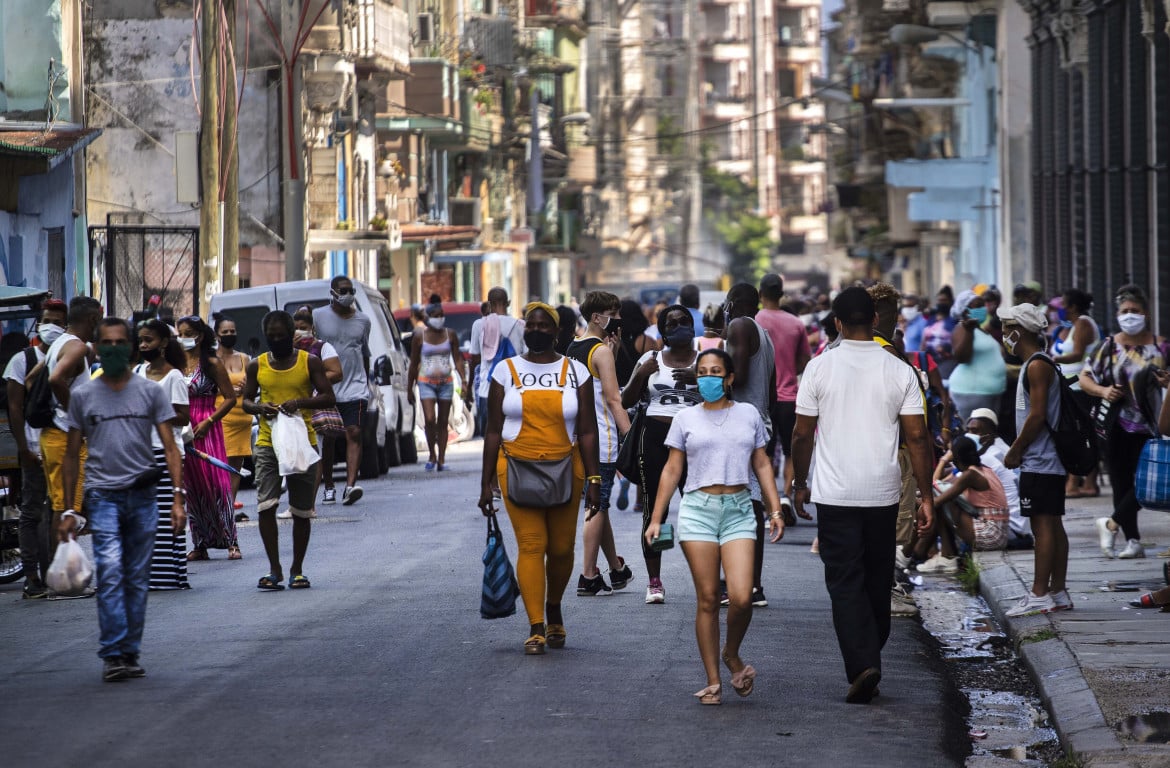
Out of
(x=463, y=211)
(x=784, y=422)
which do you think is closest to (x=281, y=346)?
(x=784, y=422)

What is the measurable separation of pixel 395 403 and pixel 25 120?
17.1ft

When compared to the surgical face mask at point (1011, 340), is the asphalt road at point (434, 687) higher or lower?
lower

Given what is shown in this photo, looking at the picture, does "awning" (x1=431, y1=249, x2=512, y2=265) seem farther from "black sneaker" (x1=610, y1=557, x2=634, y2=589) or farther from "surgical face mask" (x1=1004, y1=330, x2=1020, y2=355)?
"surgical face mask" (x1=1004, y1=330, x2=1020, y2=355)

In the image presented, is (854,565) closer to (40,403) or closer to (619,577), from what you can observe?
(619,577)

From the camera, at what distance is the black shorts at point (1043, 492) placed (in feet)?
34.9

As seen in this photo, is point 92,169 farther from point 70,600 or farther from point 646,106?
point 646,106

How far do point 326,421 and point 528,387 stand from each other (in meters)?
4.25

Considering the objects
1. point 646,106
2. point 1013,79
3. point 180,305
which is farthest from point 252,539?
point 646,106

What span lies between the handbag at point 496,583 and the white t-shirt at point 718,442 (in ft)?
4.48

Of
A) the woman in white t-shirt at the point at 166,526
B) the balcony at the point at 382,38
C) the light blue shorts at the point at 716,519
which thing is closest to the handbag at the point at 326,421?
the woman in white t-shirt at the point at 166,526

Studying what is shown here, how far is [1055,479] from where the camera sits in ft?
34.9

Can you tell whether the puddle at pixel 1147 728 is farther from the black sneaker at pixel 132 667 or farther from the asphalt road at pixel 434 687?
the black sneaker at pixel 132 667

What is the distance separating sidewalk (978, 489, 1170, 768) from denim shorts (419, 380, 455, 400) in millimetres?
8787

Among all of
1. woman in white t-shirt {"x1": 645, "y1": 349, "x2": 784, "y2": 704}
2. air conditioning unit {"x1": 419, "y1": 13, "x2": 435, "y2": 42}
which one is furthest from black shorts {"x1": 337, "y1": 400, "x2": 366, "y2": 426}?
air conditioning unit {"x1": 419, "y1": 13, "x2": 435, "y2": 42}
